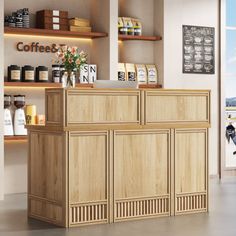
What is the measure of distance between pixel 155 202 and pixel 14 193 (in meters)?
2.54

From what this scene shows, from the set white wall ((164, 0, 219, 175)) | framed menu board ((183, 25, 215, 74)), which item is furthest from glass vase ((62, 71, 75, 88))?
framed menu board ((183, 25, 215, 74))

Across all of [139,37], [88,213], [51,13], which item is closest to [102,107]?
[88,213]

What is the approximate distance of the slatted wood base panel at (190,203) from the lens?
7.36 metres

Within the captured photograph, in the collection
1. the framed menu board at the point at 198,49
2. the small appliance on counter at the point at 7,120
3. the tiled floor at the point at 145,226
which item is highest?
the framed menu board at the point at 198,49

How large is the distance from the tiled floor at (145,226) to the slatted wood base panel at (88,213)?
13 cm

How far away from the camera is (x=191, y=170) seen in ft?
24.3

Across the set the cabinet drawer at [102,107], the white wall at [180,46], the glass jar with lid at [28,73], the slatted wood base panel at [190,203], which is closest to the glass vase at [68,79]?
the cabinet drawer at [102,107]

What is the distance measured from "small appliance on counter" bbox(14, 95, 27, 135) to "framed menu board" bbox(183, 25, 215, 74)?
280 cm

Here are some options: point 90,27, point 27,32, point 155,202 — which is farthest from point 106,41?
point 155,202

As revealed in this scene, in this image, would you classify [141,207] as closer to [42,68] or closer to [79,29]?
[42,68]

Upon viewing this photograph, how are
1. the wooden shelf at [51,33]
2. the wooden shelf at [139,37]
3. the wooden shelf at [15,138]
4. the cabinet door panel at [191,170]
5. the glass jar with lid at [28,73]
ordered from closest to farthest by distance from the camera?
the cabinet door panel at [191,170] < the wooden shelf at [15,138] < the wooden shelf at [51,33] < the glass jar with lid at [28,73] < the wooden shelf at [139,37]

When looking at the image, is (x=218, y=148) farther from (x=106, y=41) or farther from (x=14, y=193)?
(x=14, y=193)

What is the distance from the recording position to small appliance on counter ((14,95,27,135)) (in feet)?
28.8

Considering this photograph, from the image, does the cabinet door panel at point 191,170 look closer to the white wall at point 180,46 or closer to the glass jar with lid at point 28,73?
the glass jar with lid at point 28,73
